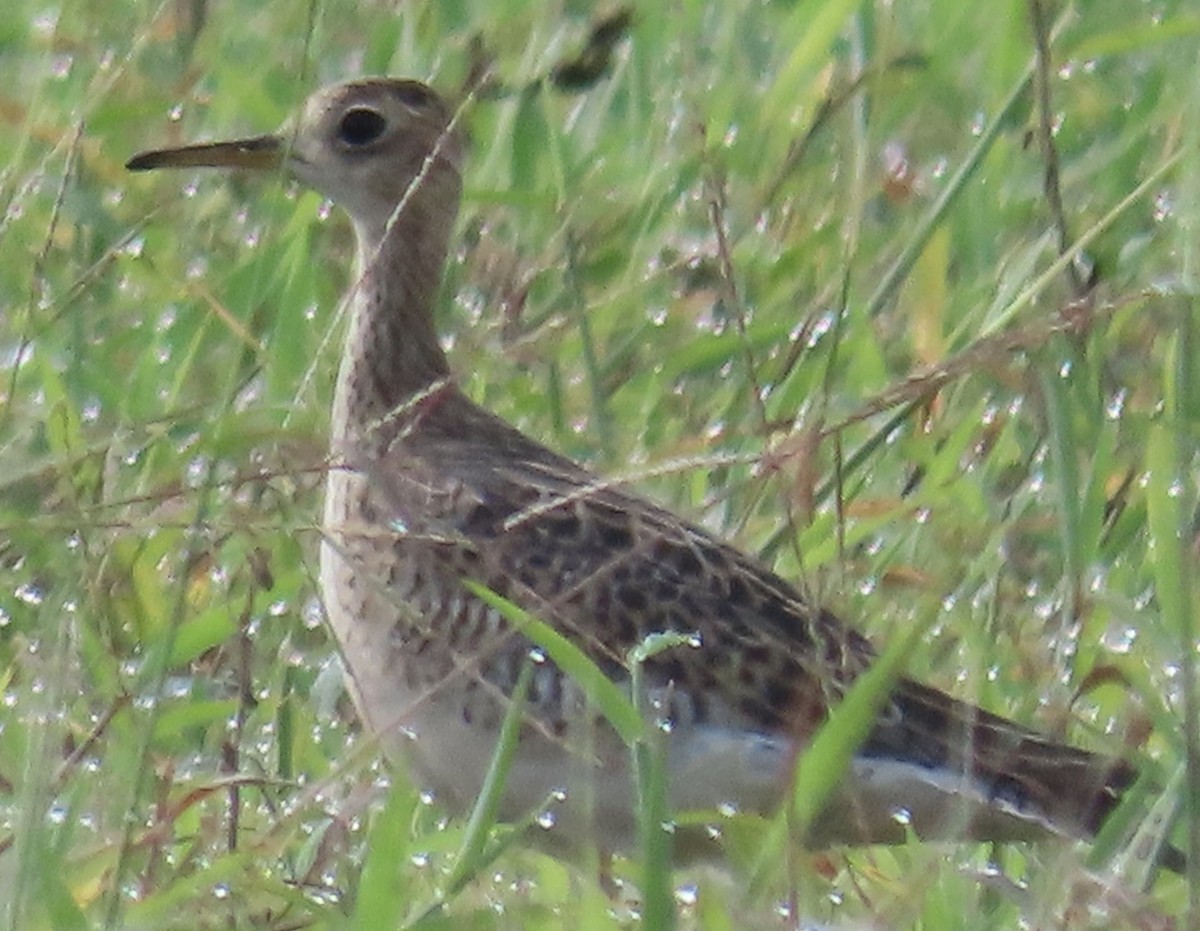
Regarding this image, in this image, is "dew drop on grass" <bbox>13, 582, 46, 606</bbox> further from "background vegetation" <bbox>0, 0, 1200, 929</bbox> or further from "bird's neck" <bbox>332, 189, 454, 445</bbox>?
"bird's neck" <bbox>332, 189, 454, 445</bbox>

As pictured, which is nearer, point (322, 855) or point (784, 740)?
point (322, 855)

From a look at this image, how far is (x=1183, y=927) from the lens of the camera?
2.95 metres

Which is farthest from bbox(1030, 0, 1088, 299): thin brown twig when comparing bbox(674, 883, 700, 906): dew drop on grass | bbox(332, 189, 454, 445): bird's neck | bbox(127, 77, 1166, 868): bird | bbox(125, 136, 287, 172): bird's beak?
bbox(125, 136, 287, 172): bird's beak

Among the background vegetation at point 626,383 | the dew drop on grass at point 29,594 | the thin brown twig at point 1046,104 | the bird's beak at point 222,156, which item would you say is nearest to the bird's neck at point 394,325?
the background vegetation at point 626,383

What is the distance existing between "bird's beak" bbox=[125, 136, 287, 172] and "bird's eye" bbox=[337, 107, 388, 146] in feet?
0.51

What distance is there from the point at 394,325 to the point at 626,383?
43 centimetres

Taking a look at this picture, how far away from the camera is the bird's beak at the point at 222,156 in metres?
5.23

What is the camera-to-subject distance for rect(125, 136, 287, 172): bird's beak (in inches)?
206

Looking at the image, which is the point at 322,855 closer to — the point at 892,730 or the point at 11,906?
the point at 11,906

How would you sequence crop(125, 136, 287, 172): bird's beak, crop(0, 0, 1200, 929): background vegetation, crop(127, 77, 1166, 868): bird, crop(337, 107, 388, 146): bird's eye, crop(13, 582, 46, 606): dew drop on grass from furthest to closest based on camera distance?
crop(337, 107, 388, 146): bird's eye, crop(125, 136, 287, 172): bird's beak, crop(13, 582, 46, 606): dew drop on grass, crop(127, 77, 1166, 868): bird, crop(0, 0, 1200, 929): background vegetation

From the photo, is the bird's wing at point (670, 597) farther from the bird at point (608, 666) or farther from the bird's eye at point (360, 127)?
the bird's eye at point (360, 127)

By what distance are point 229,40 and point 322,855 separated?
261 centimetres

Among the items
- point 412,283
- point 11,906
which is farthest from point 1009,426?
point 11,906

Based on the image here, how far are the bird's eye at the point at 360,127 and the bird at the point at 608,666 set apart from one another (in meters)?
0.59
